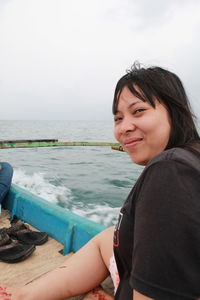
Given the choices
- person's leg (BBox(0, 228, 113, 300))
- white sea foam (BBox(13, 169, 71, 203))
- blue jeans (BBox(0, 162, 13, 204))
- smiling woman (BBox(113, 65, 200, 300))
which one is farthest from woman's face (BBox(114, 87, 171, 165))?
white sea foam (BBox(13, 169, 71, 203))

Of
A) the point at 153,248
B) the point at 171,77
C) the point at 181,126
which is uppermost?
the point at 171,77

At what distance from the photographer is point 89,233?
6.29ft

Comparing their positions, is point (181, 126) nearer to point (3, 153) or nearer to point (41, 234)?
point (41, 234)

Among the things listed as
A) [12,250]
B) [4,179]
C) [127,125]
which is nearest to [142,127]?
[127,125]

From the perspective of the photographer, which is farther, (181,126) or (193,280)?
(181,126)

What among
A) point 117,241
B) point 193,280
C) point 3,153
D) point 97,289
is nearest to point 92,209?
point 97,289

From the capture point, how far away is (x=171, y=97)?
933mm

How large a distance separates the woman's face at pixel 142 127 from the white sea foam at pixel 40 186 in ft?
14.6

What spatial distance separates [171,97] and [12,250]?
1729mm

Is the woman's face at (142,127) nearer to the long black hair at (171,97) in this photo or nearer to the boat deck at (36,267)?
the long black hair at (171,97)

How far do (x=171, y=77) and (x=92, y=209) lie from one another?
161 inches

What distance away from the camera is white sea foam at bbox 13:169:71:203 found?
551 cm

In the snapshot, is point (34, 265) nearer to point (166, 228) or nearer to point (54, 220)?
point (54, 220)

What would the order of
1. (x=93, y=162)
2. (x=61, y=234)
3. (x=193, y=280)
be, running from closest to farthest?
1. (x=193, y=280)
2. (x=61, y=234)
3. (x=93, y=162)
